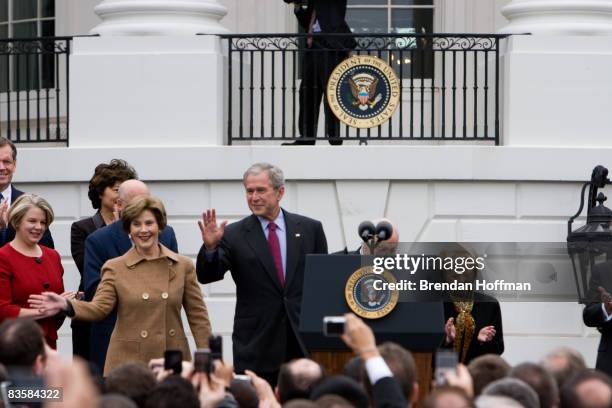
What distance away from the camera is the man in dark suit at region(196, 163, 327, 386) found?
11.6m

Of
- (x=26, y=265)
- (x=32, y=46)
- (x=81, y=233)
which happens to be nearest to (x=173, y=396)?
(x=26, y=265)

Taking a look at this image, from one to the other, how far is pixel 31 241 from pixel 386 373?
431 centimetres

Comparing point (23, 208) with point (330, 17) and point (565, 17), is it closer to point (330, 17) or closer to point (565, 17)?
point (330, 17)

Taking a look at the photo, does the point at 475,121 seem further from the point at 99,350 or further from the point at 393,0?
the point at 99,350

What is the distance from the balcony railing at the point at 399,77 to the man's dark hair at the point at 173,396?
8.07 metres

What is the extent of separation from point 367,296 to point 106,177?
2.64 m

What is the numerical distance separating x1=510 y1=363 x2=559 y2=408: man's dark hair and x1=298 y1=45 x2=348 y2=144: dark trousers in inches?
311

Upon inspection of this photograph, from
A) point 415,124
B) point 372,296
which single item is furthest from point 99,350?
point 415,124

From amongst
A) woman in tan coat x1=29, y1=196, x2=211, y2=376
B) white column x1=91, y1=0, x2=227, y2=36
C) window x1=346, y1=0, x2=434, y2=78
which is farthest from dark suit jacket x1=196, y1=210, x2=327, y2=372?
window x1=346, y1=0, x2=434, y2=78

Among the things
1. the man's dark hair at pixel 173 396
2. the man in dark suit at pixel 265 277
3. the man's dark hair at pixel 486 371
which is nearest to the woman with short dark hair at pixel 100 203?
the man in dark suit at pixel 265 277

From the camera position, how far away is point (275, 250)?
11703 millimetres

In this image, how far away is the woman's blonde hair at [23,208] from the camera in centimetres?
1140

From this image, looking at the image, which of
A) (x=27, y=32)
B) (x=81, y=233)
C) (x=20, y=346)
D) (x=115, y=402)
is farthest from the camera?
(x=27, y=32)

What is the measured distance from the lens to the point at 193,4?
15867 mm
